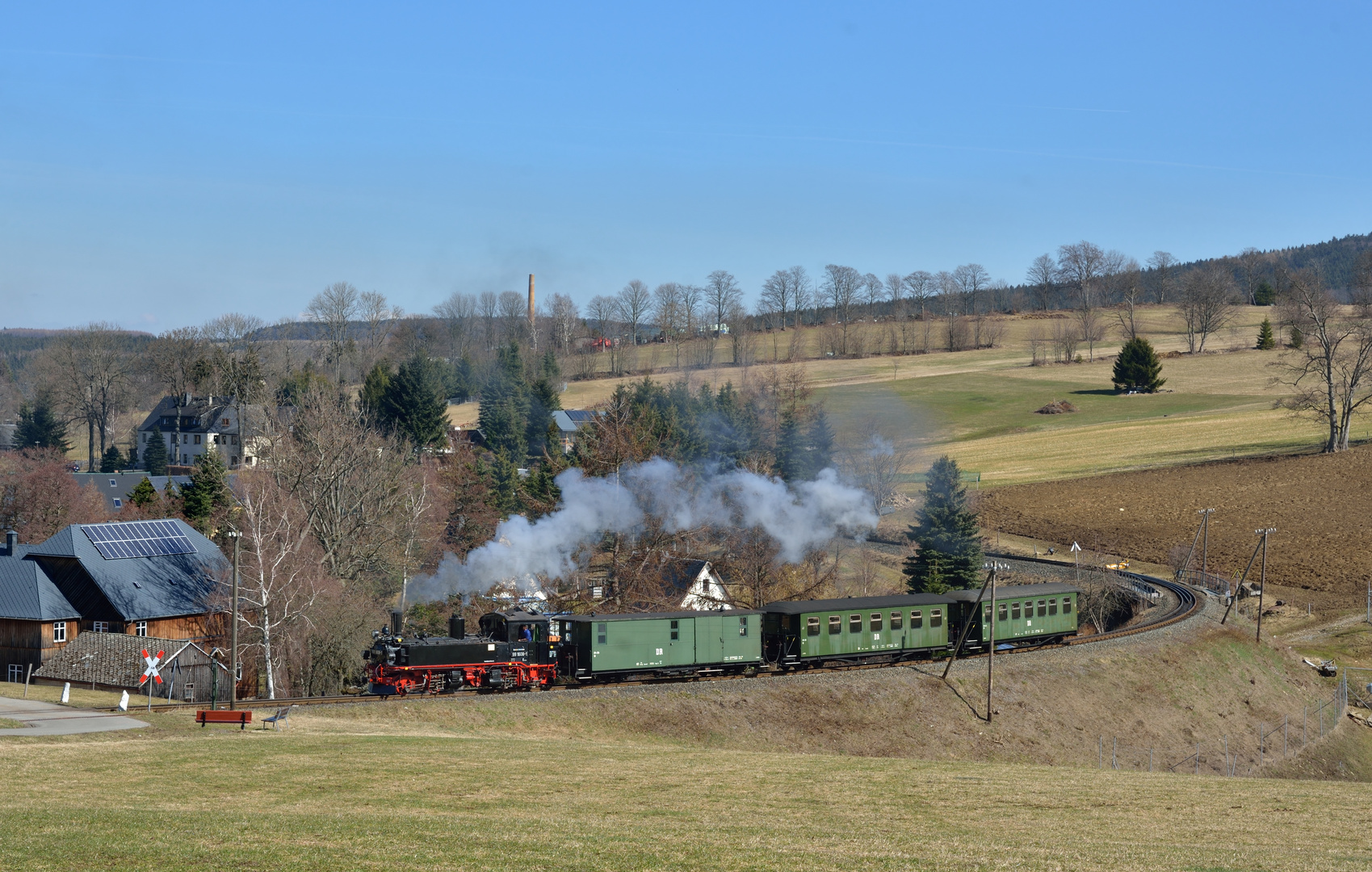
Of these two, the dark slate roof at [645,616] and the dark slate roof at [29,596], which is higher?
the dark slate roof at [645,616]

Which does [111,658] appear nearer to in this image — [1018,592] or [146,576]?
[146,576]

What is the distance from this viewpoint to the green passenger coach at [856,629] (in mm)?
46812

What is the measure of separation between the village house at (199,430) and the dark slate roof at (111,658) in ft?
247

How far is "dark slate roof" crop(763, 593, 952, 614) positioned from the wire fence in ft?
30.4

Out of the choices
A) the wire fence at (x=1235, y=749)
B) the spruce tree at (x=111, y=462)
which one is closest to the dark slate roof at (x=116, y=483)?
the spruce tree at (x=111, y=462)

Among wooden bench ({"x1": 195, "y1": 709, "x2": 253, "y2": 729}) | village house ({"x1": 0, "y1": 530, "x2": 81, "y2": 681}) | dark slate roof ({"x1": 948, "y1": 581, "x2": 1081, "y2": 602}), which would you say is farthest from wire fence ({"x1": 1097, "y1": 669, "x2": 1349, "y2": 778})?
village house ({"x1": 0, "y1": 530, "x2": 81, "y2": 681})

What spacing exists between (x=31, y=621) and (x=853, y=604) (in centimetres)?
3806

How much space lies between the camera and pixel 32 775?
2366cm

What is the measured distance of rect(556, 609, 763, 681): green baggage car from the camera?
42.3 m

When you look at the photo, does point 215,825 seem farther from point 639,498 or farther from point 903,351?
point 903,351

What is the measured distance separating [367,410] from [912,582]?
201ft

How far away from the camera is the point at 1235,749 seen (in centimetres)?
4900

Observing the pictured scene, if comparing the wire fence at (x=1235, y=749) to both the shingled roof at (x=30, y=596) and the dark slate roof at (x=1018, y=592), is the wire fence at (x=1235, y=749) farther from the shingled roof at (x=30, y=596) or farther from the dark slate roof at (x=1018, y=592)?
the shingled roof at (x=30, y=596)

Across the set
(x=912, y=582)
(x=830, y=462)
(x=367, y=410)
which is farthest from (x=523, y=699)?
(x=367, y=410)
